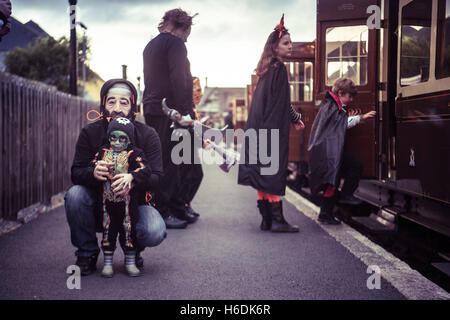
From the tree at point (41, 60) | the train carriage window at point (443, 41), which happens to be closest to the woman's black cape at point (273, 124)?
the train carriage window at point (443, 41)

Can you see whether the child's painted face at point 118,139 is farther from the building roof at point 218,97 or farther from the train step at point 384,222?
the building roof at point 218,97

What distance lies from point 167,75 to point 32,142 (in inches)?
87.2

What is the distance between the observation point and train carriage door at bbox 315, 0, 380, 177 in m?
6.18

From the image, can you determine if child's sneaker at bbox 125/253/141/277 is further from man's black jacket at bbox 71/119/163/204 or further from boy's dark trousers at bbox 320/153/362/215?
boy's dark trousers at bbox 320/153/362/215

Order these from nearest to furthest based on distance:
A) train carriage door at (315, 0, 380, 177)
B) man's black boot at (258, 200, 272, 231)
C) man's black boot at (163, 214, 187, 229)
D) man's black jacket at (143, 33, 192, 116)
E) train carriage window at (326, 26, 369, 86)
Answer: man's black jacket at (143, 33, 192, 116) → man's black boot at (258, 200, 272, 231) → man's black boot at (163, 214, 187, 229) → train carriage door at (315, 0, 380, 177) → train carriage window at (326, 26, 369, 86)

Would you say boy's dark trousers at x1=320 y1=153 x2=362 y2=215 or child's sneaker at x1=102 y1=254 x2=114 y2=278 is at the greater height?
boy's dark trousers at x1=320 y1=153 x2=362 y2=215

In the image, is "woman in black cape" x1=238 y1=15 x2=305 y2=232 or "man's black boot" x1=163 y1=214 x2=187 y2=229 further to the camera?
"man's black boot" x1=163 y1=214 x2=187 y2=229

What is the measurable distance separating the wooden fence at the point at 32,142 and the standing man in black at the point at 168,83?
159 cm

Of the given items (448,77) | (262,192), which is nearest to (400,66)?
(448,77)

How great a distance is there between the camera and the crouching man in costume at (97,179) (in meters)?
3.49

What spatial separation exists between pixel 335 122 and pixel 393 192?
99cm

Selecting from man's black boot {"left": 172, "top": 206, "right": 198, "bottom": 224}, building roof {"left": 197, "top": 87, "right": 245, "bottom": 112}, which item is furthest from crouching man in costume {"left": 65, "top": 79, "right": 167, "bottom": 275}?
building roof {"left": 197, "top": 87, "right": 245, "bottom": 112}

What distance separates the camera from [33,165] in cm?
648

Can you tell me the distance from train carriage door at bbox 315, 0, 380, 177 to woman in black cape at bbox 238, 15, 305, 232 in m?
1.20
